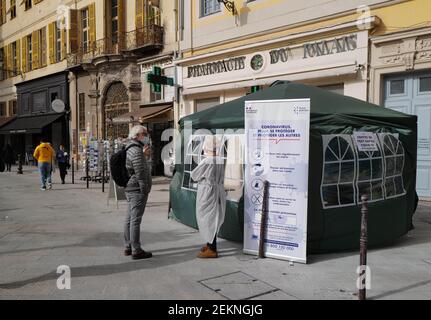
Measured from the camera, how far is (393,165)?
255 inches

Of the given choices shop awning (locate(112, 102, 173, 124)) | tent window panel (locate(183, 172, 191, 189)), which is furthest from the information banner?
shop awning (locate(112, 102, 173, 124))

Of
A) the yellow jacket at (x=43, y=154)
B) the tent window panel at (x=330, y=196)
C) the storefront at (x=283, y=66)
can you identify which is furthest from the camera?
the yellow jacket at (x=43, y=154)

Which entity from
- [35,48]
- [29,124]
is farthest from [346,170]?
[35,48]

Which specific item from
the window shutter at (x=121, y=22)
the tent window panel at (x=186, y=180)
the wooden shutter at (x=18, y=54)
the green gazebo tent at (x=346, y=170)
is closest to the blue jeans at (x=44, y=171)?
the tent window panel at (x=186, y=180)

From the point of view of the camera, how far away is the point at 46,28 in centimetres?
2444

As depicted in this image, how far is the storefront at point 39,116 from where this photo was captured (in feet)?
76.8

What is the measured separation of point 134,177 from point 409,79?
26.1 ft

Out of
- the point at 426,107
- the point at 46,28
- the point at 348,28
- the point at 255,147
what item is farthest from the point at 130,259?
the point at 46,28

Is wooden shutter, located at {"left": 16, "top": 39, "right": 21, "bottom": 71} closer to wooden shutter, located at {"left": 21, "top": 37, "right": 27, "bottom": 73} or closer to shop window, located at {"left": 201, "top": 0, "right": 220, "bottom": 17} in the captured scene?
wooden shutter, located at {"left": 21, "top": 37, "right": 27, "bottom": 73}

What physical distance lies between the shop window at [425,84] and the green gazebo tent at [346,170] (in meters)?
3.48

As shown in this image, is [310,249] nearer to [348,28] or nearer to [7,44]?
[348,28]

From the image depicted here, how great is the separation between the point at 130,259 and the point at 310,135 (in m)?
2.94

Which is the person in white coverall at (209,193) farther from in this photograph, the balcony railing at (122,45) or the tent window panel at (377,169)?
the balcony railing at (122,45)
